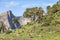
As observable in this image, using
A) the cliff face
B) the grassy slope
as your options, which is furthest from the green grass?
the cliff face

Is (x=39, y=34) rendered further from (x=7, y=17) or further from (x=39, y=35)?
(x=7, y=17)

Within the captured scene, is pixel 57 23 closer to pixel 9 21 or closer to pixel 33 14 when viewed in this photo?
pixel 33 14

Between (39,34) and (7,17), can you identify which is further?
(7,17)

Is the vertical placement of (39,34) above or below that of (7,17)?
above

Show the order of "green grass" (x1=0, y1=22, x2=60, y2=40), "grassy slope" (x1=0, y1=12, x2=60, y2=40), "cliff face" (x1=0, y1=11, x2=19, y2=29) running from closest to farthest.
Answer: "green grass" (x1=0, y1=22, x2=60, y2=40) → "grassy slope" (x1=0, y1=12, x2=60, y2=40) → "cliff face" (x1=0, y1=11, x2=19, y2=29)

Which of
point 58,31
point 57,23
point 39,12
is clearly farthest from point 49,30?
point 39,12

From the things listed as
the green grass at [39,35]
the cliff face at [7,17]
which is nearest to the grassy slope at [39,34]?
the green grass at [39,35]

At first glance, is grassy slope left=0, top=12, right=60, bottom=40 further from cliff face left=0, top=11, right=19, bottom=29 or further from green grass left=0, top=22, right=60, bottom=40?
cliff face left=0, top=11, right=19, bottom=29

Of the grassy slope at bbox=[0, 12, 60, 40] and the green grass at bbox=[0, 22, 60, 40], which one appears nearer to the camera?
the green grass at bbox=[0, 22, 60, 40]

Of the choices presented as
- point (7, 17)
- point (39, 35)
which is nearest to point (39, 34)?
point (39, 35)

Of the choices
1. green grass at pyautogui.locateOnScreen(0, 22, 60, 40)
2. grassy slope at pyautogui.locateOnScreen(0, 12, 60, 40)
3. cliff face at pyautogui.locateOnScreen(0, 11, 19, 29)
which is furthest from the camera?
cliff face at pyautogui.locateOnScreen(0, 11, 19, 29)

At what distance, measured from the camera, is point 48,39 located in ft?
115

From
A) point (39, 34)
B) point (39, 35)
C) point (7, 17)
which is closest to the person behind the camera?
point (39, 35)

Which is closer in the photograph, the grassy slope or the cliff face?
the grassy slope
